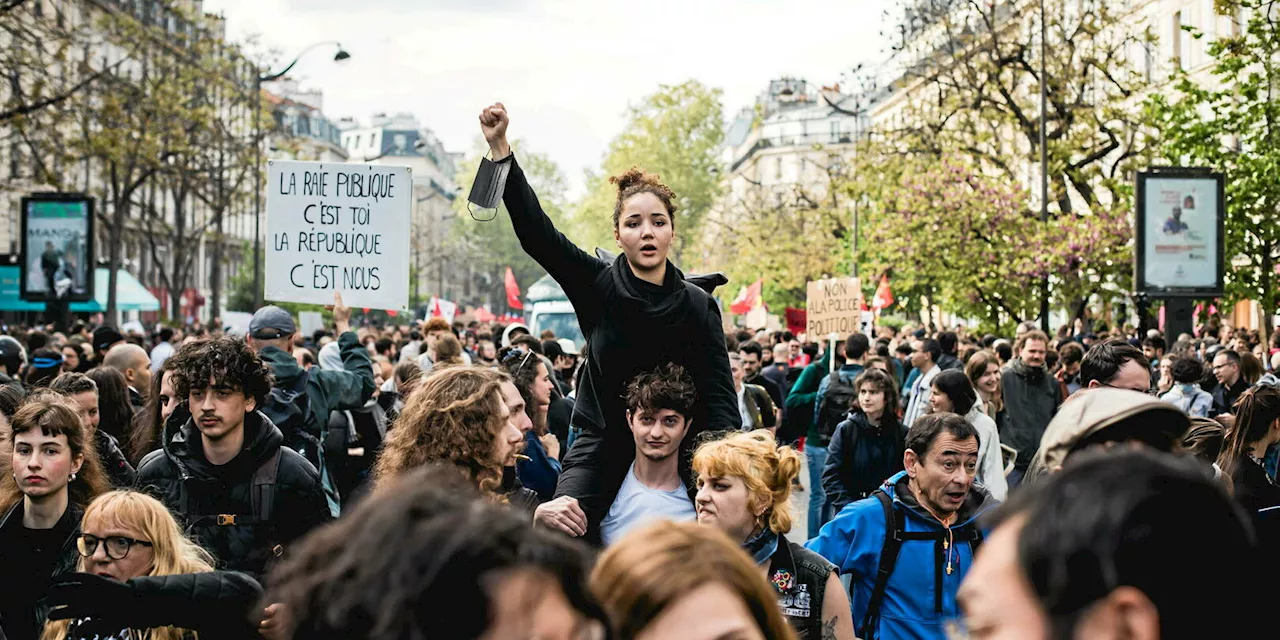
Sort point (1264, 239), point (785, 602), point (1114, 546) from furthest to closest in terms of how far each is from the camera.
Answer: point (1264, 239), point (785, 602), point (1114, 546)

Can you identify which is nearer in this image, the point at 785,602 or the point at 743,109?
the point at 785,602

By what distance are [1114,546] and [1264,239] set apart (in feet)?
72.5

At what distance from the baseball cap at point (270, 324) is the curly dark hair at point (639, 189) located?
3.80m

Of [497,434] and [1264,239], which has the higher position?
[1264,239]

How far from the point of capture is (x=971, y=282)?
1222 inches

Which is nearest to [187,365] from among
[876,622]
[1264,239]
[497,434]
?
[497,434]

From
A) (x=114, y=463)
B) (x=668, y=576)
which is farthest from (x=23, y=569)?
(x=668, y=576)

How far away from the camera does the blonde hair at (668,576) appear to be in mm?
1946

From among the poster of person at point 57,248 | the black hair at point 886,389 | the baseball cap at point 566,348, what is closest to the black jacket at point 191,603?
the black hair at point 886,389

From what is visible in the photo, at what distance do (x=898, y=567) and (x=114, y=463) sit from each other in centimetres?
375

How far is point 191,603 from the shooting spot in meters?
2.62

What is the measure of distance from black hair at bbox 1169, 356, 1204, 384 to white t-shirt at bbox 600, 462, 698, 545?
7878 mm

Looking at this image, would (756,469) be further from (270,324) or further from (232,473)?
(270,324)

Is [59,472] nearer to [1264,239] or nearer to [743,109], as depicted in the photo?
[1264,239]
